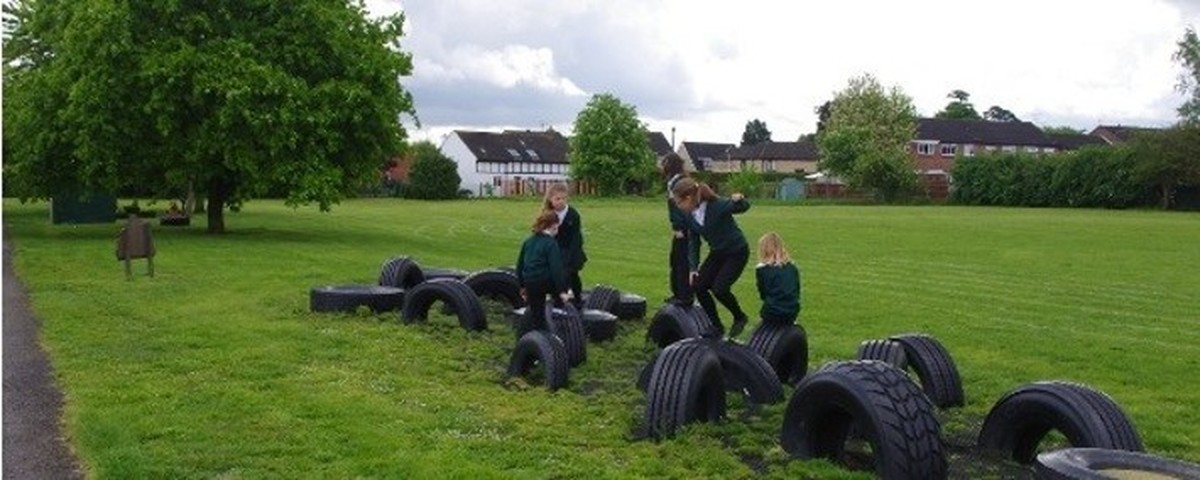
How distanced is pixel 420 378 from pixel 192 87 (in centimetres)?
2159

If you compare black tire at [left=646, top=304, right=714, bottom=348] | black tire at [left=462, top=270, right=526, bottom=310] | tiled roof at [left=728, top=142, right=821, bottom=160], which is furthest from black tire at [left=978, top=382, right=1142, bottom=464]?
tiled roof at [left=728, top=142, right=821, bottom=160]

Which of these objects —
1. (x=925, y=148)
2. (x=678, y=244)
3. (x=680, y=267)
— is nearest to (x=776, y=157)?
(x=925, y=148)

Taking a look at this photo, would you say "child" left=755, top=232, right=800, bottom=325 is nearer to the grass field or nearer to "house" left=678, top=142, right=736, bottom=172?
the grass field

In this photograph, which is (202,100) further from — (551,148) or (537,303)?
(551,148)

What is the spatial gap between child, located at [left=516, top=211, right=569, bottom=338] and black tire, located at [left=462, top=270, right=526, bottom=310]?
4.23 meters

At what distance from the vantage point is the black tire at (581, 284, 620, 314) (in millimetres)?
14555

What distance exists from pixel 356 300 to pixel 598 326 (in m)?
3.65

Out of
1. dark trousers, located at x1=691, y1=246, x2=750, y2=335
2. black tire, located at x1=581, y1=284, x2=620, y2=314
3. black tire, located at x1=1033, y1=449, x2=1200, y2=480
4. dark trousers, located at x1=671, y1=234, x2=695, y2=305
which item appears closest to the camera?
black tire, located at x1=1033, y1=449, x2=1200, y2=480

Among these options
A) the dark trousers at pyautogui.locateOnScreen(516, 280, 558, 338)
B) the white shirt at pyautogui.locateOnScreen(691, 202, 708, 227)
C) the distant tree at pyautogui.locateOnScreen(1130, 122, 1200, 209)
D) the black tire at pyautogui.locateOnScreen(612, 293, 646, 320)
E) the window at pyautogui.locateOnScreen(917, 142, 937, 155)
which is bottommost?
the black tire at pyautogui.locateOnScreen(612, 293, 646, 320)

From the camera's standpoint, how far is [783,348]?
33.7 ft

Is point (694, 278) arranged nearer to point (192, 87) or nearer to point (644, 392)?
point (644, 392)

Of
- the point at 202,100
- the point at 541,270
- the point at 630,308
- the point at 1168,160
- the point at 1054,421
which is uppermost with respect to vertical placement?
the point at 202,100

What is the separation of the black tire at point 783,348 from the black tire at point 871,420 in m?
2.42

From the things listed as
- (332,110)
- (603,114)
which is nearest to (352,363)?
(332,110)
